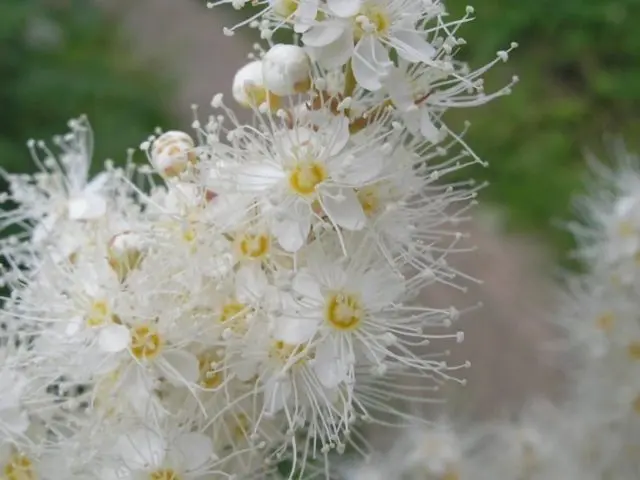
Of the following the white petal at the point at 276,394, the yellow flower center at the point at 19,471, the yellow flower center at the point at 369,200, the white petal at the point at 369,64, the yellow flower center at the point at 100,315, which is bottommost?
the yellow flower center at the point at 19,471

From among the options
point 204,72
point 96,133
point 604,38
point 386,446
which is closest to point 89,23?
point 96,133

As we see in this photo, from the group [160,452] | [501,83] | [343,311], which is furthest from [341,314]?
[501,83]

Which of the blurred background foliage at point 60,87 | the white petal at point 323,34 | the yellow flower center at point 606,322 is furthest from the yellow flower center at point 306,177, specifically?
the blurred background foliage at point 60,87

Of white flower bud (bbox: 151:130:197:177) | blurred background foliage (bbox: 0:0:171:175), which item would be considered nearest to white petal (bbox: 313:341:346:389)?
white flower bud (bbox: 151:130:197:177)

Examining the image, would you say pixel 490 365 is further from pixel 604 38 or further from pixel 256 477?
pixel 256 477

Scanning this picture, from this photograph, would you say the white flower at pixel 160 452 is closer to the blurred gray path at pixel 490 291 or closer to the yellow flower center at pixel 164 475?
the yellow flower center at pixel 164 475

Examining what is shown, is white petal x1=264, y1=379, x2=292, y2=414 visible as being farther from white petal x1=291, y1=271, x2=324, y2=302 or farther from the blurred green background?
the blurred green background

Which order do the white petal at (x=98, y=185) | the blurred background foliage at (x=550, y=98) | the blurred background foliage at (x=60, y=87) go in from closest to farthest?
the white petal at (x=98, y=185) < the blurred background foliage at (x=60, y=87) < the blurred background foliage at (x=550, y=98)
